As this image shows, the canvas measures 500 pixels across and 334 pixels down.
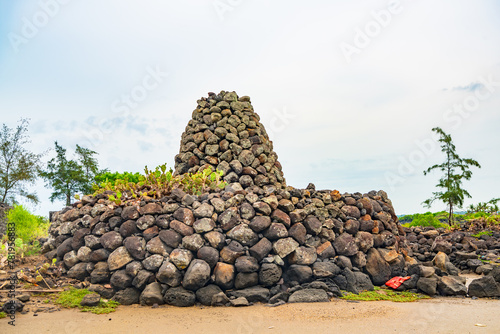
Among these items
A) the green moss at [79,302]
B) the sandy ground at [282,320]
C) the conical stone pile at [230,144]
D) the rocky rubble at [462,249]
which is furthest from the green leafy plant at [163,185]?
the rocky rubble at [462,249]

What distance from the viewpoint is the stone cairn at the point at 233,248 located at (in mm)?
6820

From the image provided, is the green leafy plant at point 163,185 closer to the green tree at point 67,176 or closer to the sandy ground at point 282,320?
the sandy ground at point 282,320

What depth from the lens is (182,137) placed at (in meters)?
11.9

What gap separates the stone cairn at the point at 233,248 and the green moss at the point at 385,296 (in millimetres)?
201

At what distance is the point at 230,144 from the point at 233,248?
4.26 metres

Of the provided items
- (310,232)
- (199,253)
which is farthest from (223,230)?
(310,232)

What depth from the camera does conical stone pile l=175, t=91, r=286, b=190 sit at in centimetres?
1048

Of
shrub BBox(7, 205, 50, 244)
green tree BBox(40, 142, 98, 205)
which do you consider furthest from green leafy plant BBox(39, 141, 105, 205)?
shrub BBox(7, 205, 50, 244)

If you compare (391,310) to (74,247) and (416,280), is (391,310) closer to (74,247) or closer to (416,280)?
(416,280)

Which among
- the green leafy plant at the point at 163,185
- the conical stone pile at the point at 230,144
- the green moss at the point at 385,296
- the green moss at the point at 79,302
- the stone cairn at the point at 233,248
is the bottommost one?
the green moss at the point at 79,302

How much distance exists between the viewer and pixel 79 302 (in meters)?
6.62

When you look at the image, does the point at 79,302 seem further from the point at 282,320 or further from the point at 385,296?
the point at 385,296

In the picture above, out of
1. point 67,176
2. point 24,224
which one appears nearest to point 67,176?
point 67,176

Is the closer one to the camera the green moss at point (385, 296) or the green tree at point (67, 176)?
the green moss at point (385, 296)
